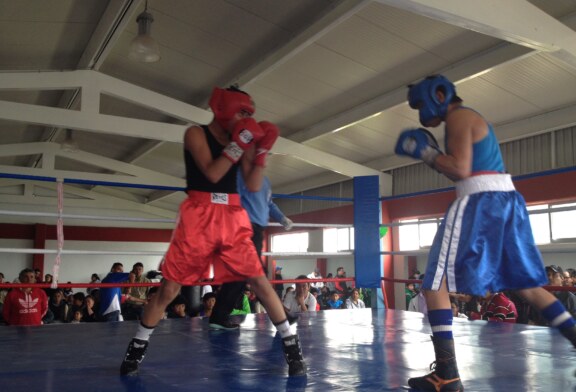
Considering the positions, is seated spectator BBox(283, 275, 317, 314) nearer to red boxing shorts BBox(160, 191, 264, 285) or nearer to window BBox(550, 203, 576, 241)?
red boxing shorts BBox(160, 191, 264, 285)

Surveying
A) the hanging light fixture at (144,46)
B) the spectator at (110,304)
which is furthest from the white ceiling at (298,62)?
the spectator at (110,304)

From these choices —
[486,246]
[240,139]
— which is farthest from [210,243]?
[486,246]

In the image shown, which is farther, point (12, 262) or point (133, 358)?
point (12, 262)

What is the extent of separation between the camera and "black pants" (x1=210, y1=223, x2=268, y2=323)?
8.21ft

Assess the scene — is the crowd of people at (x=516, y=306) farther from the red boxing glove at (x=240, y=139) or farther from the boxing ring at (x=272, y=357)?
the red boxing glove at (x=240, y=139)

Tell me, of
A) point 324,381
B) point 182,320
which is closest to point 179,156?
point 182,320

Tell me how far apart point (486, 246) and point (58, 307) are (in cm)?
498

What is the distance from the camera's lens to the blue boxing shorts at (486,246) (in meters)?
1.41

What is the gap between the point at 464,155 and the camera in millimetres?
1447

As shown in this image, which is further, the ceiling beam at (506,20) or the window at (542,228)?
the window at (542,228)

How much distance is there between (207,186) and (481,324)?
1766mm

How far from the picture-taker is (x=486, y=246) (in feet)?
4.66

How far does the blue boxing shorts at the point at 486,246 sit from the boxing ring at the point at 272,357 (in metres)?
0.28

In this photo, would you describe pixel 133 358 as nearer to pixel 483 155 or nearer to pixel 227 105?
pixel 227 105
